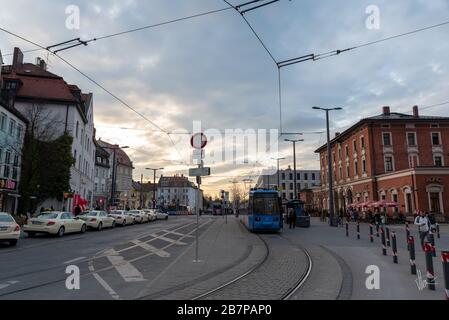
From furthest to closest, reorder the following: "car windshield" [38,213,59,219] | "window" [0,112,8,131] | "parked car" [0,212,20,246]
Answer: "window" [0,112,8,131]
"car windshield" [38,213,59,219]
"parked car" [0,212,20,246]

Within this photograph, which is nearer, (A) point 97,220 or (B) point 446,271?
(B) point 446,271

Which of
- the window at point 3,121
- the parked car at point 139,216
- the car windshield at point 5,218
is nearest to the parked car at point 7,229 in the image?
the car windshield at point 5,218

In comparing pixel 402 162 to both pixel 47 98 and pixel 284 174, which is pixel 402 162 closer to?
pixel 47 98

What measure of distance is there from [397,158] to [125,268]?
5164 centimetres

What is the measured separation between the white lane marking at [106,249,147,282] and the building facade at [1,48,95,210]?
2448 centimetres

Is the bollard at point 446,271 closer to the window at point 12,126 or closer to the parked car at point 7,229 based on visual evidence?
the parked car at point 7,229

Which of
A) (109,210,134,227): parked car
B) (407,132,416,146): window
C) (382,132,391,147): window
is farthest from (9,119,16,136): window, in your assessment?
(407,132,416,146): window

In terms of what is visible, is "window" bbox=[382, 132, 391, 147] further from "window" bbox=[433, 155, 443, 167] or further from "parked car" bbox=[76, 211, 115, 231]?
"parked car" bbox=[76, 211, 115, 231]

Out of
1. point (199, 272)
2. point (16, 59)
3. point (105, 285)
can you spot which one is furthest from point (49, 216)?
point (16, 59)

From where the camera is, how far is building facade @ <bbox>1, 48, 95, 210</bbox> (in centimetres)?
3788

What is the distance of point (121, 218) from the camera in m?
35.7

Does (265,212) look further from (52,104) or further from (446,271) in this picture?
(52,104)

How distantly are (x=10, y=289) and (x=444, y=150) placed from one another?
58.8 meters

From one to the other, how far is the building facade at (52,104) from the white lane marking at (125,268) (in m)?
24.5
